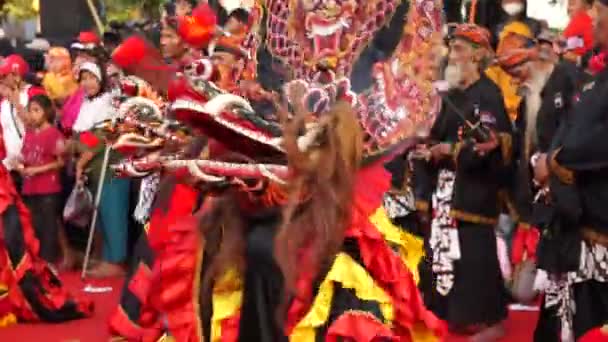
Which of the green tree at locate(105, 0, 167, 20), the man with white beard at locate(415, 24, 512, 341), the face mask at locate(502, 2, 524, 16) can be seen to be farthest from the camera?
the green tree at locate(105, 0, 167, 20)

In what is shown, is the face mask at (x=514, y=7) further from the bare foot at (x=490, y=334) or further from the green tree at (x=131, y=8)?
the green tree at (x=131, y=8)

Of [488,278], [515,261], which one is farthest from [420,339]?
[515,261]

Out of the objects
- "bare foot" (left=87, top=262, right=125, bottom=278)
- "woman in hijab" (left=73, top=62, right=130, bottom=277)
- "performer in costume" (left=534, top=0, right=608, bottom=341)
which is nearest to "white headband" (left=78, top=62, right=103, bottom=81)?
"woman in hijab" (left=73, top=62, right=130, bottom=277)

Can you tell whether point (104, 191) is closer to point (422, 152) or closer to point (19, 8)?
point (422, 152)

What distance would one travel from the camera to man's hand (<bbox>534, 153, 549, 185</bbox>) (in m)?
4.35

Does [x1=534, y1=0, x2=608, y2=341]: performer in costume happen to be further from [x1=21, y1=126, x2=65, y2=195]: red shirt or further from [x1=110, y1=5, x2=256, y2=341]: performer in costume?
[x1=21, y1=126, x2=65, y2=195]: red shirt

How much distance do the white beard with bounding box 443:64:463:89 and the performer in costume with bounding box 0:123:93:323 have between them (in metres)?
2.63

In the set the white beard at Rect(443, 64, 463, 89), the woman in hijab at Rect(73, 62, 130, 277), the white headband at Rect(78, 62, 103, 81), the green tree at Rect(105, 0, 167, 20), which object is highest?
the green tree at Rect(105, 0, 167, 20)

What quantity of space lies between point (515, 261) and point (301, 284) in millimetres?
4138

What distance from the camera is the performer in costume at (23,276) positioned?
6.31 m

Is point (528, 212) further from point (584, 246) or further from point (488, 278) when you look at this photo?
point (584, 246)

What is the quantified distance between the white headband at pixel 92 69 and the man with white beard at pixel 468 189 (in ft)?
9.14

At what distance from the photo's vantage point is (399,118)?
2.58 m

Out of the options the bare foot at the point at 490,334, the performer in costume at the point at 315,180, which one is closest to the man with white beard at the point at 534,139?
the bare foot at the point at 490,334
